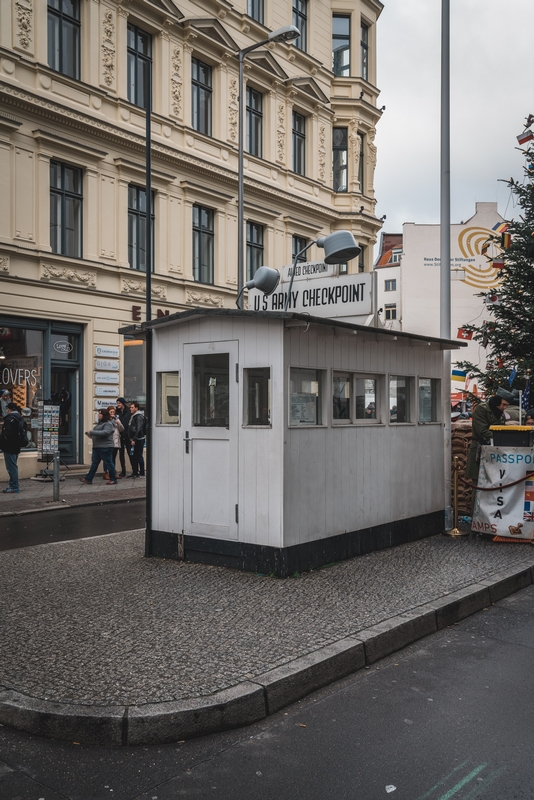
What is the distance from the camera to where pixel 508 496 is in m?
9.70

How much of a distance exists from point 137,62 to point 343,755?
71.3 feet

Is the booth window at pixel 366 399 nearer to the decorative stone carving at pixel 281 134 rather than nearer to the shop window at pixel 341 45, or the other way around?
the decorative stone carving at pixel 281 134

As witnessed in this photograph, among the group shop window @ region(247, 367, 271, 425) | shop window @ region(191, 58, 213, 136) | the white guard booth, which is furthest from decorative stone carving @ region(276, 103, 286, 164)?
shop window @ region(247, 367, 271, 425)

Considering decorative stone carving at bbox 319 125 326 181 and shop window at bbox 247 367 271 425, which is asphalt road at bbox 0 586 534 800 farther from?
decorative stone carving at bbox 319 125 326 181

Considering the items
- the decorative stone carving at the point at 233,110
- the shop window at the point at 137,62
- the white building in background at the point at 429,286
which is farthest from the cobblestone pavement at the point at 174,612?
Answer: the white building in background at the point at 429,286

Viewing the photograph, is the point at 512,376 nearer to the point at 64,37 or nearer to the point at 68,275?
the point at 68,275

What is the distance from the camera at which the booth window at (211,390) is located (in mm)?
7984

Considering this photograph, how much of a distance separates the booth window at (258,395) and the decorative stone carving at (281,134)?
20861mm

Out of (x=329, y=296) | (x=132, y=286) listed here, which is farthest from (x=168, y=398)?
(x=132, y=286)

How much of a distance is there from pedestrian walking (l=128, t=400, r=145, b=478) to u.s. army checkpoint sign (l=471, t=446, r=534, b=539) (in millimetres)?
10912

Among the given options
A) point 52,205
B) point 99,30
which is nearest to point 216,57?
point 99,30

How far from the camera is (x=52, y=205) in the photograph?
19.4 m

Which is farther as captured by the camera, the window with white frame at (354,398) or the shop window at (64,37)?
the shop window at (64,37)

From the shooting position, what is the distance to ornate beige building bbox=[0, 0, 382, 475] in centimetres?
1864
